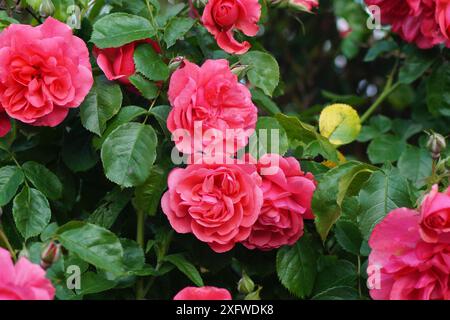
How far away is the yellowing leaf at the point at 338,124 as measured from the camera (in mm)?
1571

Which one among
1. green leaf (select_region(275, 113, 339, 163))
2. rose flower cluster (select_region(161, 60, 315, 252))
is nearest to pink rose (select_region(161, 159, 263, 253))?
rose flower cluster (select_region(161, 60, 315, 252))

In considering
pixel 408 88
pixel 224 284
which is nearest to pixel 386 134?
pixel 408 88

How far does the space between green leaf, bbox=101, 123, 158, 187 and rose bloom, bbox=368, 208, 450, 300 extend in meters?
0.36

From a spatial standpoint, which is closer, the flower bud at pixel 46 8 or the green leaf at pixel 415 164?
the flower bud at pixel 46 8

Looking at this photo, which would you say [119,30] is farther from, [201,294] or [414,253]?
[414,253]

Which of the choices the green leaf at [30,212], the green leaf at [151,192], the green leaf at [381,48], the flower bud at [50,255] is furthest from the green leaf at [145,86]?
the green leaf at [381,48]

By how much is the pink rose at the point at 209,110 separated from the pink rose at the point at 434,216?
1.04 feet

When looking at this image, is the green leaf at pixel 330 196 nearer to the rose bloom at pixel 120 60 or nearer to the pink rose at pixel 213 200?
the pink rose at pixel 213 200

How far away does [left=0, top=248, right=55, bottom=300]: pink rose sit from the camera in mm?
993

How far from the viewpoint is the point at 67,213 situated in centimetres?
151

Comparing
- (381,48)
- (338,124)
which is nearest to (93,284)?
(338,124)

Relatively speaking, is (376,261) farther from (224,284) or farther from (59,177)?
(59,177)

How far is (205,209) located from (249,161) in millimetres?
106

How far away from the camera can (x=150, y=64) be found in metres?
1.36
